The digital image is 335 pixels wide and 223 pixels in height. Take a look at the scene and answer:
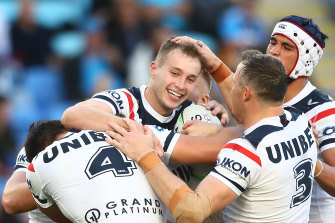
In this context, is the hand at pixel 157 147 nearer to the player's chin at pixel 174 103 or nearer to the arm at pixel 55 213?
the player's chin at pixel 174 103

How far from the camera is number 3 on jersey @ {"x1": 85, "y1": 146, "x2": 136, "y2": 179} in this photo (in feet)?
14.6

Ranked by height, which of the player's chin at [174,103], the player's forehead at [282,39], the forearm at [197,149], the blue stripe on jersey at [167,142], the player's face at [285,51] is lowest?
the forearm at [197,149]

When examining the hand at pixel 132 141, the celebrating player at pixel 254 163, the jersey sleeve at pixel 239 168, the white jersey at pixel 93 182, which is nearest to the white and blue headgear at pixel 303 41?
the celebrating player at pixel 254 163

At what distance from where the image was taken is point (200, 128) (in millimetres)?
4871

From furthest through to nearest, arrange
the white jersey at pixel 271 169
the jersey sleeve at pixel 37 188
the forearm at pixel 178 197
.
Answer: the jersey sleeve at pixel 37 188 < the white jersey at pixel 271 169 < the forearm at pixel 178 197

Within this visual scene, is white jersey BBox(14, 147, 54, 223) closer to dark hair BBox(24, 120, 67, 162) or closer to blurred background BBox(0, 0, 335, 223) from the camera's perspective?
dark hair BBox(24, 120, 67, 162)

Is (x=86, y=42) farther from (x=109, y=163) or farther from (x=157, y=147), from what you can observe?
(x=109, y=163)

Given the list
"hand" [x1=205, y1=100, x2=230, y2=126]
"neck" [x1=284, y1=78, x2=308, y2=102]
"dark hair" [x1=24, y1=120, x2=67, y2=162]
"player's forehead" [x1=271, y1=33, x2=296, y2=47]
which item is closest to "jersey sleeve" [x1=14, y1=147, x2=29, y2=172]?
"dark hair" [x1=24, y1=120, x2=67, y2=162]

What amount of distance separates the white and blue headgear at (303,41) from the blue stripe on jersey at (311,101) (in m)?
0.19

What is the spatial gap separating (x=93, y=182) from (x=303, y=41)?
228 centimetres

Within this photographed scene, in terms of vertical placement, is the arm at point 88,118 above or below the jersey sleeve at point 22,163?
above

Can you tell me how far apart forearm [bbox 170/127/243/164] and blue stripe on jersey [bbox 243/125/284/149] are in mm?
330

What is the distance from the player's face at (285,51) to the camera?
5572mm

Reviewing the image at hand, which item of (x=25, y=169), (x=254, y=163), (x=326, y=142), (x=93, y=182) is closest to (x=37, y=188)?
(x=93, y=182)
